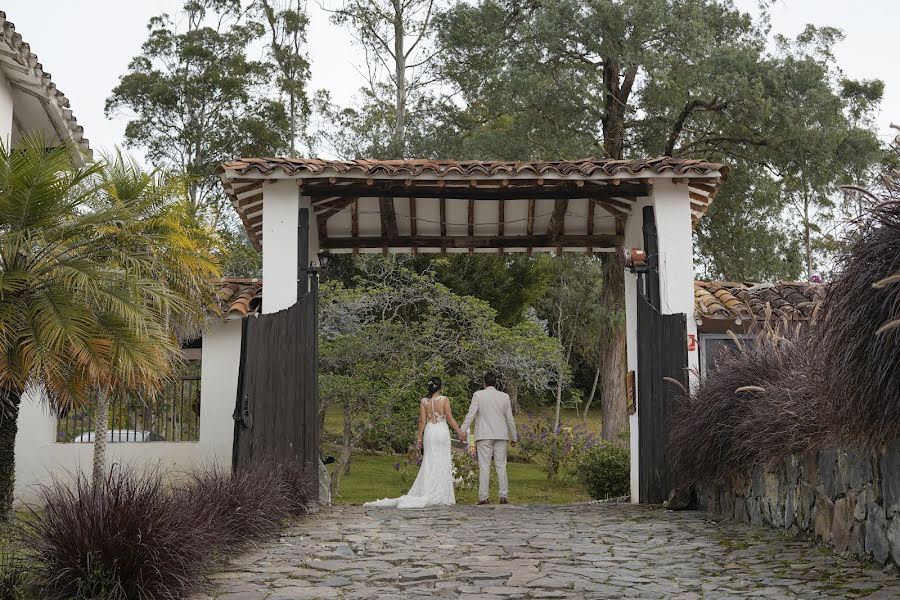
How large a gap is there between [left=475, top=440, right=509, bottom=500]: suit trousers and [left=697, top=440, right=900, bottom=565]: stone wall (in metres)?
3.88

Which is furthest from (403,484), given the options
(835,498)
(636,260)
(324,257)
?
(835,498)

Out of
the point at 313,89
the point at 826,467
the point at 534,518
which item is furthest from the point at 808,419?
the point at 313,89

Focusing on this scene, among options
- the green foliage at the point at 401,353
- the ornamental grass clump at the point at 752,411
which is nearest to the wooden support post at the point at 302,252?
the ornamental grass clump at the point at 752,411

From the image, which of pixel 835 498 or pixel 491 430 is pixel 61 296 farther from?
A: pixel 835 498

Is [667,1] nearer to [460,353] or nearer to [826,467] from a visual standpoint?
[460,353]

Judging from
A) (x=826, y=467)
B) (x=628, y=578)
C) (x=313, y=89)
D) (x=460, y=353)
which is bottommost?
(x=628, y=578)

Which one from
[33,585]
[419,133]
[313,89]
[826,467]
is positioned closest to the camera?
[33,585]

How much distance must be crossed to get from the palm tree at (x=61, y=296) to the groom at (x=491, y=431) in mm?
4765

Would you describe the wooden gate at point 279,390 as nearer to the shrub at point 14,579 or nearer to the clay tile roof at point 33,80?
the clay tile roof at point 33,80

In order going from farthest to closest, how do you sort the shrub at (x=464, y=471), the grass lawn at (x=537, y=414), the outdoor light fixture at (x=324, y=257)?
the grass lawn at (x=537, y=414) < the shrub at (x=464, y=471) < the outdoor light fixture at (x=324, y=257)

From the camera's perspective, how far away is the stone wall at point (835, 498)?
6441mm

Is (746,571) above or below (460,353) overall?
below

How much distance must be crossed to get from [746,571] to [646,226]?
20.2 feet

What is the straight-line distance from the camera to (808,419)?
25.4ft
